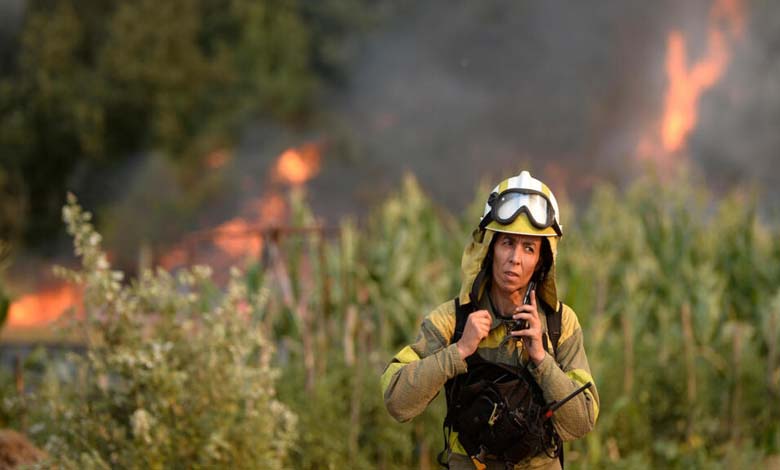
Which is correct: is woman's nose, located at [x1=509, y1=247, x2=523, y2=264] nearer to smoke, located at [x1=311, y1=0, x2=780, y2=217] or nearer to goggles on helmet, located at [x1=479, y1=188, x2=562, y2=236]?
goggles on helmet, located at [x1=479, y1=188, x2=562, y2=236]

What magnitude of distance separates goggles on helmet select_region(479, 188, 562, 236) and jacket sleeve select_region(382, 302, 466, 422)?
36cm

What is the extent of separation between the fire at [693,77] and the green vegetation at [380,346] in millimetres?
9815

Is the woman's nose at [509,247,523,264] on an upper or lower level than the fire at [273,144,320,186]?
lower

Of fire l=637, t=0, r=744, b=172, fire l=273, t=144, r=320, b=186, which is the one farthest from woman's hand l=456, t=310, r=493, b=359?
fire l=273, t=144, r=320, b=186

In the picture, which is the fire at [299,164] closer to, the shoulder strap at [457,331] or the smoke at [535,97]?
the smoke at [535,97]

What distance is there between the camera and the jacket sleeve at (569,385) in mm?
3539

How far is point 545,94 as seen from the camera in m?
27.0

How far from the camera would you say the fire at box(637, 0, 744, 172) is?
72.7 feet

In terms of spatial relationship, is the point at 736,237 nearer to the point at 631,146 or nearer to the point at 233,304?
the point at 233,304

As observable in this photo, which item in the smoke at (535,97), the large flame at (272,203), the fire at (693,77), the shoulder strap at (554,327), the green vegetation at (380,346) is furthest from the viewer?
the large flame at (272,203)

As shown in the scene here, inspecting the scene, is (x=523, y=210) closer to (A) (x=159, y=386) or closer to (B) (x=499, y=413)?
(B) (x=499, y=413)

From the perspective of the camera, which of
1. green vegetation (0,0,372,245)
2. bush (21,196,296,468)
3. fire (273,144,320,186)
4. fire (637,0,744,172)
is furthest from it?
fire (273,144,320,186)

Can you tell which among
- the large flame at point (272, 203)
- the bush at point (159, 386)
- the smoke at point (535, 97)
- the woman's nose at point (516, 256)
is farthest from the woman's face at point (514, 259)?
the large flame at point (272, 203)

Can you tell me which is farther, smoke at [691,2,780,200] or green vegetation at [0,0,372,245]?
green vegetation at [0,0,372,245]
